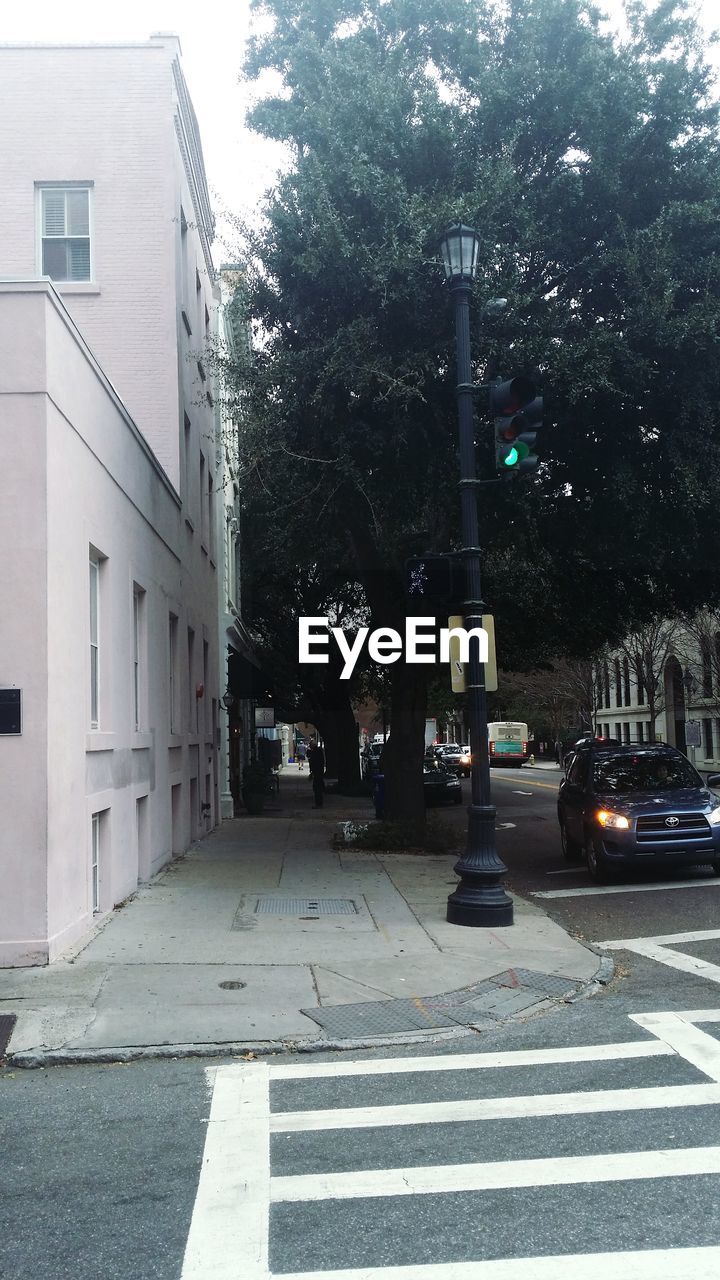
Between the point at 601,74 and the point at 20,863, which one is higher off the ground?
the point at 601,74

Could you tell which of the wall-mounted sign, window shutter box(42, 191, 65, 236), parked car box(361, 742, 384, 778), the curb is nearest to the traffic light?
the wall-mounted sign

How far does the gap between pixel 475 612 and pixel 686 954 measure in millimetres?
3527

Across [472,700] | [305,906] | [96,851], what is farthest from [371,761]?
[472,700]

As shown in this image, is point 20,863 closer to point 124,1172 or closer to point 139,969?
point 139,969

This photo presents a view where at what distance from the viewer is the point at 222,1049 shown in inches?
261

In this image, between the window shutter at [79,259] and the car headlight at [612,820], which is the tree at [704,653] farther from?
the window shutter at [79,259]

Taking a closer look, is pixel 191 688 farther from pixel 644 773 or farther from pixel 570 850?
pixel 644 773

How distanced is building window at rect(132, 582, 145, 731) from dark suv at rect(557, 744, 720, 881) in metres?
5.64

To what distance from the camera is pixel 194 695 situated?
64.3 feet

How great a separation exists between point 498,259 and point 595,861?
7.42 meters

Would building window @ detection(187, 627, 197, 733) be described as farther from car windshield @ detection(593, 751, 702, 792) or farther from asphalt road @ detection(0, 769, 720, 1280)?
asphalt road @ detection(0, 769, 720, 1280)

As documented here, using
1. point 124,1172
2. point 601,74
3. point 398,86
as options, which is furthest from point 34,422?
point 601,74

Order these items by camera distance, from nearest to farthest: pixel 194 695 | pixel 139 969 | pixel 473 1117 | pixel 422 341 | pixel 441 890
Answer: pixel 473 1117, pixel 139 969, pixel 441 890, pixel 422 341, pixel 194 695

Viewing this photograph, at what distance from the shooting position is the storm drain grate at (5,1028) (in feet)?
21.7
